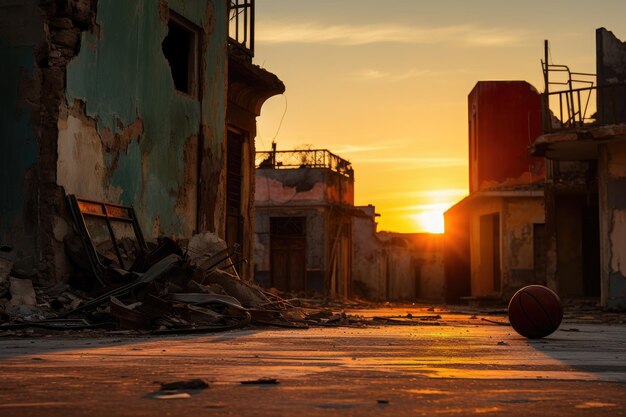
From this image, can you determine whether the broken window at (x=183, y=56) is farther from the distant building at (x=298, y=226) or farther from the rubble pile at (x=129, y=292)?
the distant building at (x=298, y=226)

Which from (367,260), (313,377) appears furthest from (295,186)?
(313,377)

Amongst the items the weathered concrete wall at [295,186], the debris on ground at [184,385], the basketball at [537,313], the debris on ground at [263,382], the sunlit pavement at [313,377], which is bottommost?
the sunlit pavement at [313,377]

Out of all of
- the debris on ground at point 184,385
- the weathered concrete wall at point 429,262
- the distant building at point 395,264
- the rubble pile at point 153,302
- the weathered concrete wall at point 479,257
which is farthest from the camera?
the weathered concrete wall at point 429,262

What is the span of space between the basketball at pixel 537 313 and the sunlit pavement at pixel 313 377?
4.33 feet

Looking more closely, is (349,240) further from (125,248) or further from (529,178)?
(125,248)

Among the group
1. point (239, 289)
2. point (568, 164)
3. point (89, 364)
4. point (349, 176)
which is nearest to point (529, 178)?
point (568, 164)

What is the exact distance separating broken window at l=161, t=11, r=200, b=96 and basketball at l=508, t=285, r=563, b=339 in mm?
7811

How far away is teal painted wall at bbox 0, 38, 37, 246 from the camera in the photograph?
12164mm

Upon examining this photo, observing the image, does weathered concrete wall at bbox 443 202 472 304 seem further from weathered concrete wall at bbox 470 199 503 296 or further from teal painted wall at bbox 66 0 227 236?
teal painted wall at bbox 66 0 227 236

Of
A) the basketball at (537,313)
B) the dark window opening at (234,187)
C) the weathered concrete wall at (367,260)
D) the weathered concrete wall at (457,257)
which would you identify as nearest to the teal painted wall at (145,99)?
the dark window opening at (234,187)

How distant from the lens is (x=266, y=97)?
20.3m

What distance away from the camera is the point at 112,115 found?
13.4 metres

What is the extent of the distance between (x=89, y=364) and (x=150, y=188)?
8662 millimetres

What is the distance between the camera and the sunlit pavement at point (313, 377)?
389cm
